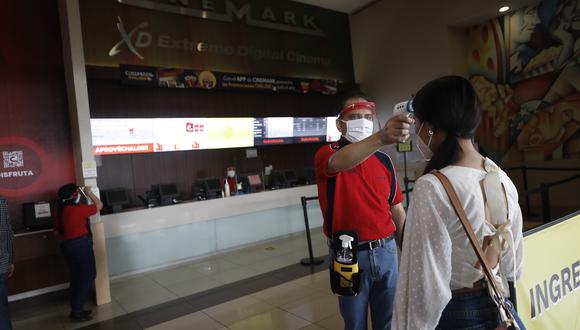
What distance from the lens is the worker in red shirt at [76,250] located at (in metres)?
3.67

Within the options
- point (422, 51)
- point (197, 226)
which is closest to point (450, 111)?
point (197, 226)

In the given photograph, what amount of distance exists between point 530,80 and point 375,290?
621cm

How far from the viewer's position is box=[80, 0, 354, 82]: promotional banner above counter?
17.5ft

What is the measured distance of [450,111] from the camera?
3.58 ft

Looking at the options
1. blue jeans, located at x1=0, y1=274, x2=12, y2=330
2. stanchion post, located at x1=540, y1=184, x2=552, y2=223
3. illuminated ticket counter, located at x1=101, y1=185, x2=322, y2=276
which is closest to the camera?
blue jeans, located at x1=0, y1=274, x2=12, y2=330

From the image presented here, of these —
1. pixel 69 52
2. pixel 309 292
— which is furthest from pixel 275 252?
pixel 69 52

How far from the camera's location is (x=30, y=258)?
415cm

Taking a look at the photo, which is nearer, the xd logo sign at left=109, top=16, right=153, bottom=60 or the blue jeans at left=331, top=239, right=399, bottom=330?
the blue jeans at left=331, top=239, right=399, bottom=330

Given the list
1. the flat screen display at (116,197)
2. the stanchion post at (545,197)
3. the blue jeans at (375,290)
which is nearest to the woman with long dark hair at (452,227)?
the blue jeans at (375,290)

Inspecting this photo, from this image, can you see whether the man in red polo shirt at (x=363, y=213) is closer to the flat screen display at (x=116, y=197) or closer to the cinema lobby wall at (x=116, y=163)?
the cinema lobby wall at (x=116, y=163)

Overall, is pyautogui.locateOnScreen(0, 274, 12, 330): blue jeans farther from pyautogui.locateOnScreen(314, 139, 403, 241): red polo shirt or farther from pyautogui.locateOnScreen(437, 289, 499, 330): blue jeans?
pyautogui.locateOnScreen(437, 289, 499, 330): blue jeans

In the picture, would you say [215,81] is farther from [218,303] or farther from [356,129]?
[356,129]

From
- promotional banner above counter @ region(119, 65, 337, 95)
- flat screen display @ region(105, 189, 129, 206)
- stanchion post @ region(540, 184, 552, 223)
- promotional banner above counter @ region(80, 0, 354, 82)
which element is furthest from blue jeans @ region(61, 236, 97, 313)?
stanchion post @ region(540, 184, 552, 223)

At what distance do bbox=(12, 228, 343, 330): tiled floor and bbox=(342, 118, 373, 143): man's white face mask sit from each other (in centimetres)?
182
